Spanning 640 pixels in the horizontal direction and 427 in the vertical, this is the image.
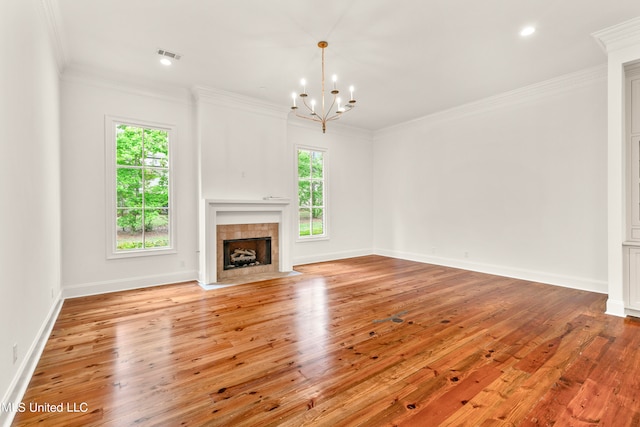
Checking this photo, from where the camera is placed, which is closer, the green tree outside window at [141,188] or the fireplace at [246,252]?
the green tree outside window at [141,188]

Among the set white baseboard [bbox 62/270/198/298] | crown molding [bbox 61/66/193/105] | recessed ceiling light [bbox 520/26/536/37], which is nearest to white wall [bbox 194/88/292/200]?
crown molding [bbox 61/66/193/105]

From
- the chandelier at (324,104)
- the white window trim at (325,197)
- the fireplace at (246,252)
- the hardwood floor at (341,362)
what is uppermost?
the chandelier at (324,104)

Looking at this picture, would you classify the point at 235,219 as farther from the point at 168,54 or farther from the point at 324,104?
the point at 324,104

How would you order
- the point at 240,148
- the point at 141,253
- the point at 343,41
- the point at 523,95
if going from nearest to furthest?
the point at 343,41
the point at 141,253
the point at 523,95
the point at 240,148

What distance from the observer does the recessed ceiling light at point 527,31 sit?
3268 mm

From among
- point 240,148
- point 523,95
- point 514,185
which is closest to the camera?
→ point 523,95

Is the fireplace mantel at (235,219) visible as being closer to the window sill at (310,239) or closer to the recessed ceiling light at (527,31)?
the window sill at (310,239)

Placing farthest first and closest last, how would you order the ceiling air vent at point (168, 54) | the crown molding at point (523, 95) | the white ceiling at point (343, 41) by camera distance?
the crown molding at point (523, 95) < the ceiling air vent at point (168, 54) < the white ceiling at point (343, 41)

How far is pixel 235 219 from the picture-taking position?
5.29 m

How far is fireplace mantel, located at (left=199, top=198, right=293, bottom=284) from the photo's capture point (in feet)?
16.0

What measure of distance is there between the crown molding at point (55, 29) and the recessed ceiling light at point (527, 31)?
4.75 m

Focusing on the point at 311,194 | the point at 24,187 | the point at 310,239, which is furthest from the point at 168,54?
the point at 310,239

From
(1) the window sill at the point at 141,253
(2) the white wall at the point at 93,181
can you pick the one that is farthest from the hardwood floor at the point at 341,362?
(1) the window sill at the point at 141,253

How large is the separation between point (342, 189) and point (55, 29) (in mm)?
5372
